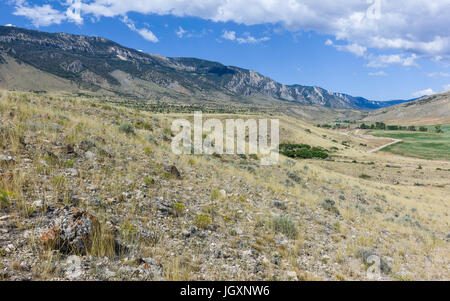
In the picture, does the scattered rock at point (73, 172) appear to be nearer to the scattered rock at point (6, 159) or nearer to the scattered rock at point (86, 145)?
the scattered rock at point (6, 159)

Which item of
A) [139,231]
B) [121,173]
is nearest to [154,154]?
[121,173]

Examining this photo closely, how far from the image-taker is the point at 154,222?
6039 mm

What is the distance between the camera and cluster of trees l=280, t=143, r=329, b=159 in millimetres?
63616

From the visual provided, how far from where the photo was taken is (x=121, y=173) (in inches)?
313

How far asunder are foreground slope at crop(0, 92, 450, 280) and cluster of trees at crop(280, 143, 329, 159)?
177 ft

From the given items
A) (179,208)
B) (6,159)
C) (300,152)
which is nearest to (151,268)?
(179,208)

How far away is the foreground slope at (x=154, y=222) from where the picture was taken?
4.39m

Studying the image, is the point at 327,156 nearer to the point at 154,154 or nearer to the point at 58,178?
the point at 154,154

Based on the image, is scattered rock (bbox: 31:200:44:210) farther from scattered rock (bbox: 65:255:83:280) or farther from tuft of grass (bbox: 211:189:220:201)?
tuft of grass (bbox: 211:189:220:201)

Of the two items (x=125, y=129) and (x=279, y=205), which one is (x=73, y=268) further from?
(x=125, y=129)

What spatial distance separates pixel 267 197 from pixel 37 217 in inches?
317

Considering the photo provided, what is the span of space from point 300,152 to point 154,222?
63987mm

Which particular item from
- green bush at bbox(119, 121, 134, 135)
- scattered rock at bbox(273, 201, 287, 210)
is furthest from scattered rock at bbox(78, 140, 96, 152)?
scattered rock at bbox(273, 201, 287, 210)

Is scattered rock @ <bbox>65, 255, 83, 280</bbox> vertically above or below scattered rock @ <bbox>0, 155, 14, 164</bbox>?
below
